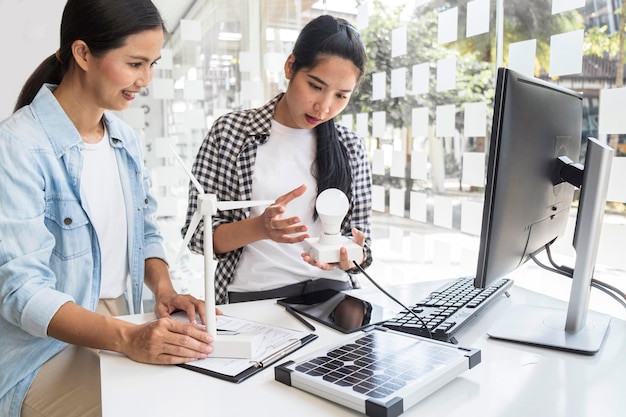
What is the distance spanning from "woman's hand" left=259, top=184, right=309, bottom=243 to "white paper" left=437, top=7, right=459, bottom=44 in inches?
52.6

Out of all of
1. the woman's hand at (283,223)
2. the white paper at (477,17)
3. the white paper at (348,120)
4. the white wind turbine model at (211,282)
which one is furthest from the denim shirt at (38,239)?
the white paper at (348,120)

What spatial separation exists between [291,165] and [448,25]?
1058mm

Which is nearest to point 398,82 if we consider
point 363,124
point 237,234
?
point 363,124

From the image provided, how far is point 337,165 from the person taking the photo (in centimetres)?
163

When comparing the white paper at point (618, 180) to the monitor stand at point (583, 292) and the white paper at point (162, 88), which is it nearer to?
the monitor stand at point (583, 292)

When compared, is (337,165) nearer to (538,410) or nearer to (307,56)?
(307,56)

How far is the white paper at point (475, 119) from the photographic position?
2.05 metres

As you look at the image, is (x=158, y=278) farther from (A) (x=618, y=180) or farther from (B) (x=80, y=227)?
(A) (x=618, y=180)

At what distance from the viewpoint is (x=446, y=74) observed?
225cm

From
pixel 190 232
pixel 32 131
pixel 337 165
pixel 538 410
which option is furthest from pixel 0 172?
pixel 538 410

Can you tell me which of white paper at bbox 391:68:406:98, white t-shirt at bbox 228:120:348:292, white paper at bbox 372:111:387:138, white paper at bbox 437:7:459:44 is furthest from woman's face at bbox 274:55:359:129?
white paper at bbox 372:111:387:138

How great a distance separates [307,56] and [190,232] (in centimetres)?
73

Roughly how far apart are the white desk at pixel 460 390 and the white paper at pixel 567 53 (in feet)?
2.99

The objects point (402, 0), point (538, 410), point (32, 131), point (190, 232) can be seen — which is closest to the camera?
point (538, 410)
